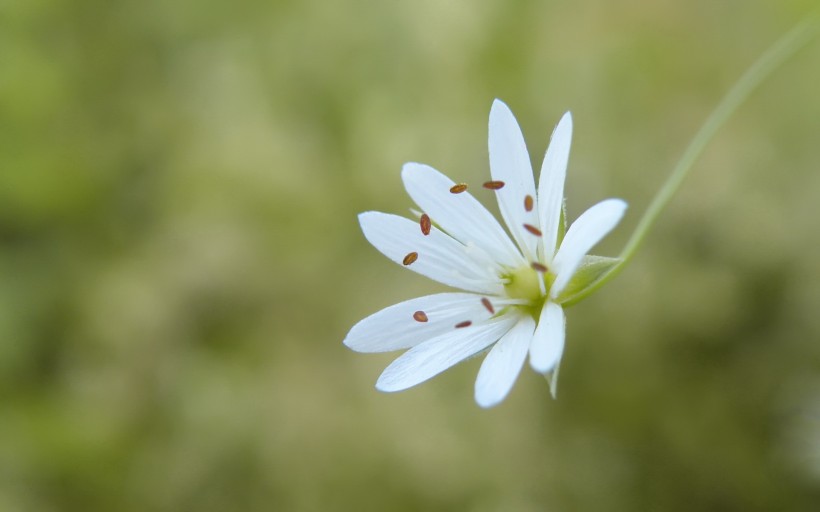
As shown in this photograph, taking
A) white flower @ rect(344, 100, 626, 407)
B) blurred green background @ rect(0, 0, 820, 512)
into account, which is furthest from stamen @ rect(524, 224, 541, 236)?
blurred green background @ rect(0, 0, 820, 512)

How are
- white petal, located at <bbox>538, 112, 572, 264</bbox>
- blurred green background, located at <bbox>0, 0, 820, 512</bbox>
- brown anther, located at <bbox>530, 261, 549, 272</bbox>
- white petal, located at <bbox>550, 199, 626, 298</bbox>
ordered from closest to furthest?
white petal, located at <bbox>550, 199, 626, 298</bbox> < white petal, located at <bbox>538, 112, 572, 264</bbox> < brown anther, located at <bbox>530, 261, 549, 272</bbox> < blurred green background, located at <bbox>0, 0, 820, 512</bbox>

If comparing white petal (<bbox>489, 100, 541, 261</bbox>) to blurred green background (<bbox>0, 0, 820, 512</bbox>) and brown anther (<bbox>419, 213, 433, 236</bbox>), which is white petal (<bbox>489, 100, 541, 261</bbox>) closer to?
brown anther (<bbox>419, 213, 433, 236</bbox>)

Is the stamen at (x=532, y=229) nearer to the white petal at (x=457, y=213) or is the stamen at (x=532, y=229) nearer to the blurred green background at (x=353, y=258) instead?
the white petal at (x=457, y=213)

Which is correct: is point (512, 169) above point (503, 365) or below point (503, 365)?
above

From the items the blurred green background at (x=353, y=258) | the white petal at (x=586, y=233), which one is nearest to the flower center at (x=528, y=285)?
the white petal at (x=586, y=233)

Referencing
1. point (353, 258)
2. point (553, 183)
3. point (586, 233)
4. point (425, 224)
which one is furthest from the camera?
point (353, 258)

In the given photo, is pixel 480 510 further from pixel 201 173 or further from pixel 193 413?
pixel 201 173

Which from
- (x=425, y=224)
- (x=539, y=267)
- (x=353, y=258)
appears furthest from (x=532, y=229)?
(x=353, y=258)

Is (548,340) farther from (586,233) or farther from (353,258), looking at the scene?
(353,258)

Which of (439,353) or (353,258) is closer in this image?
(439,353)
